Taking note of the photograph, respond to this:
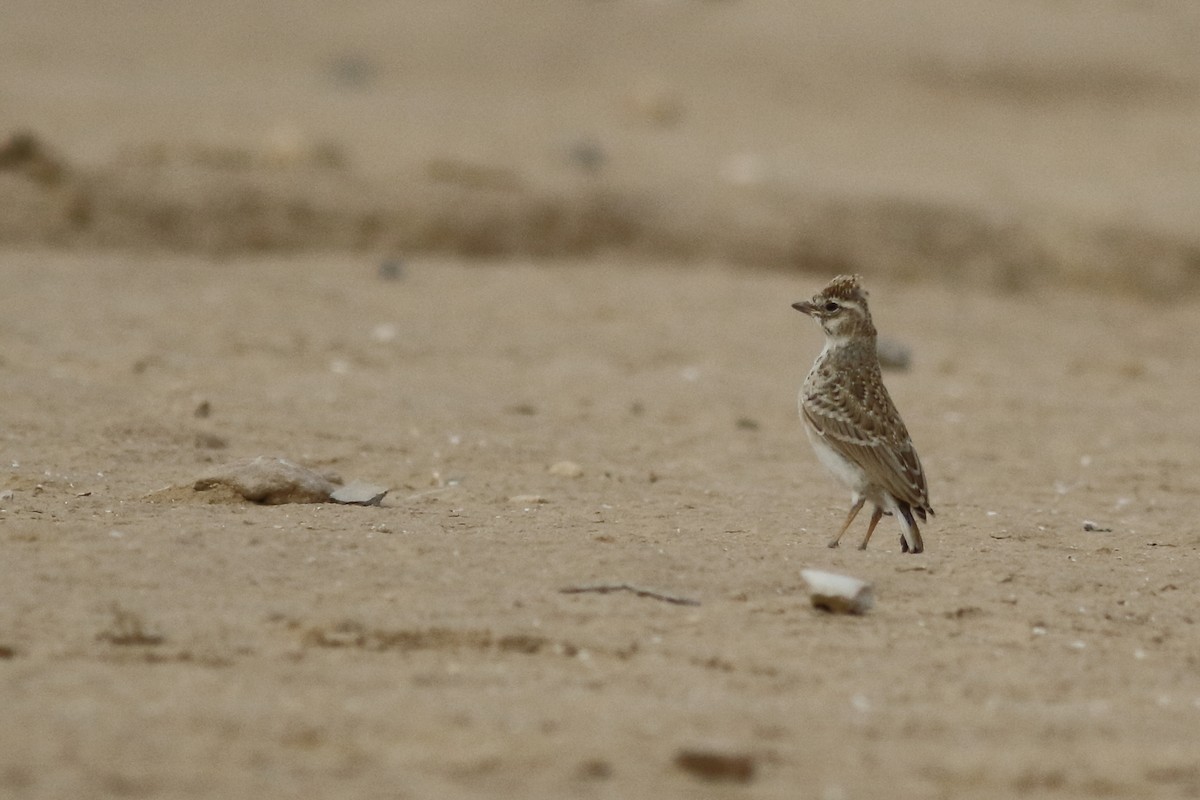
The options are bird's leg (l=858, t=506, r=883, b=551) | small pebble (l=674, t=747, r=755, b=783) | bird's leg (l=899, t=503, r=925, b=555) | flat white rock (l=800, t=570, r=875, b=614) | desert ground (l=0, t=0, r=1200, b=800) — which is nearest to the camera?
small pebble (l=674, t=747, r=755, b=783)

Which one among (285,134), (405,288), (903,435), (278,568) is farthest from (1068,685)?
(285,134)

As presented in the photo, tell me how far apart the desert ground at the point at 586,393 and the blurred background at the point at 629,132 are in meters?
0.06

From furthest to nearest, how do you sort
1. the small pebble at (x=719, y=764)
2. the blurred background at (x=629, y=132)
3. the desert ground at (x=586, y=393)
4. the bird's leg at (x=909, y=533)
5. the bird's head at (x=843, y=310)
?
the blurred background at (x=629, y=132)
the bird's head at (x=843, y=310)
the bird's leg at (x=909, y=533)
the desert ground at (x=586, y=393)
the small pebble at (x=719, y=764)

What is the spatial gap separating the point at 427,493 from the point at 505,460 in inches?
38.2

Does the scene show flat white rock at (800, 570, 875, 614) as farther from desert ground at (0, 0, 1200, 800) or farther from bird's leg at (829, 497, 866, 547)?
bird's leg at (829, 497, 866, 547)

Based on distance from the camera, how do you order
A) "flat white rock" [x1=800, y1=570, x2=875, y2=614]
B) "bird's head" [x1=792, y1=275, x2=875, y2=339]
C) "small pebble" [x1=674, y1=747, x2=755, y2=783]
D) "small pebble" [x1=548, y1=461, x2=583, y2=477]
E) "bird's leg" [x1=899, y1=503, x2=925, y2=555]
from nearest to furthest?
1. "small pebble" [x1=674, y1=747, x2=755, y2=783]
2. "flat white rock" [x1=800, y1=570, x2=875, y2=614]
3. "bird's leg" [x1=899, y1=503, x2=925, y2=555]
4. "bird's head" [x1=792, y1=275, x2=875, y2=339]
5. "small pebble" [x1=548, y1=461, x2=583, y2=477]

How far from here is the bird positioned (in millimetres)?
6941

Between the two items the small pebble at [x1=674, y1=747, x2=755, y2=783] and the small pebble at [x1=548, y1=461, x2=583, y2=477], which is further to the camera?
the small pebble at [x1=548, y1=461, x2=583, y2=477]

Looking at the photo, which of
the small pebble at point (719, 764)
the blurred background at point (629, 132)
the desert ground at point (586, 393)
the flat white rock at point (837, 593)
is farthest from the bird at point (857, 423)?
the blurred background at point (629, 132)

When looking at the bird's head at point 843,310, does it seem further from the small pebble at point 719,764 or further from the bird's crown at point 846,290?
the small pebble at point 719,764

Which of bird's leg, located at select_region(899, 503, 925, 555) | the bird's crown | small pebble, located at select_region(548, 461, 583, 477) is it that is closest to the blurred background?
small pebble, located at select_region(548, 461, 583, 477)

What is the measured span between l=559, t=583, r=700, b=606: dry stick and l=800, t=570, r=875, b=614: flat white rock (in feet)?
1.29

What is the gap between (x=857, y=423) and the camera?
716cm

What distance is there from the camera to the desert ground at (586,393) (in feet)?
15.1
